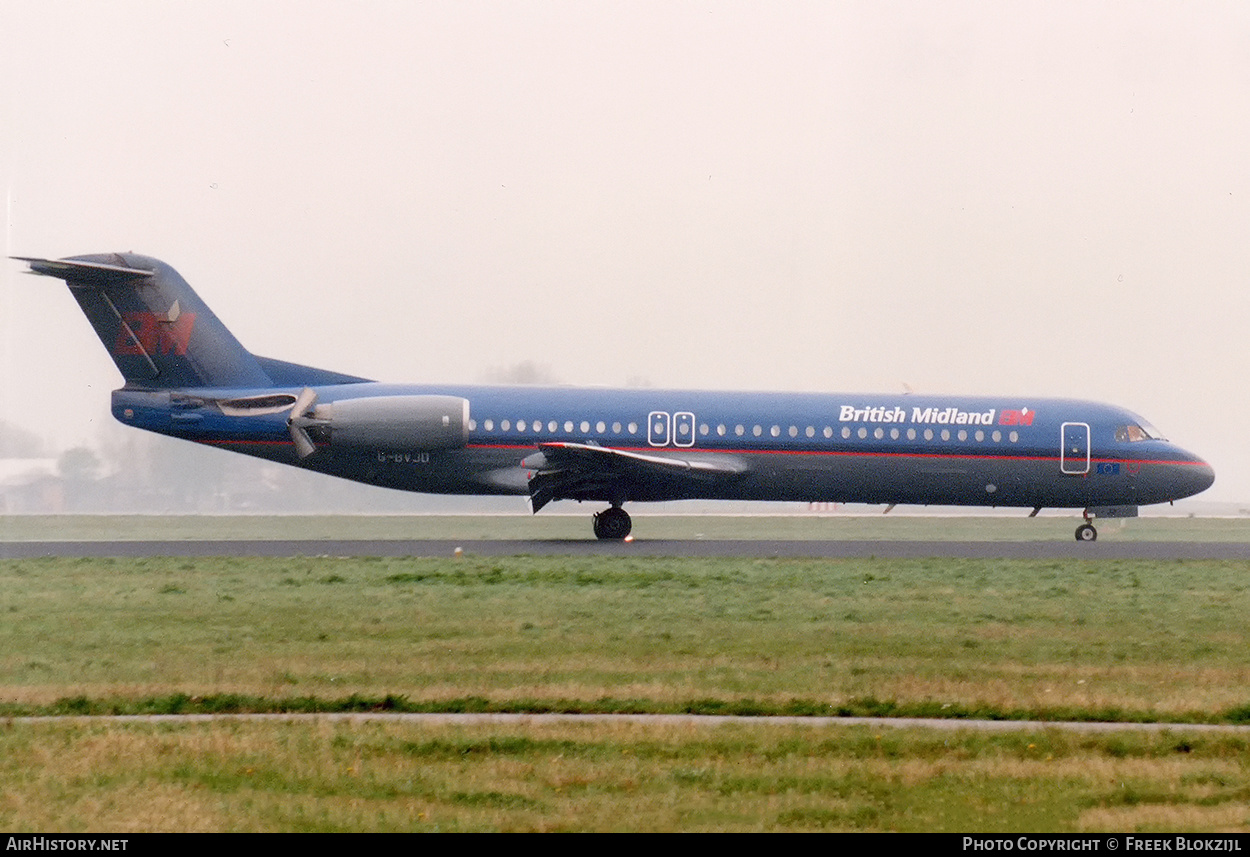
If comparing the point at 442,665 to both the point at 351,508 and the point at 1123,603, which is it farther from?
the point at 351,508

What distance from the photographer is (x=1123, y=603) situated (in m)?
20.9

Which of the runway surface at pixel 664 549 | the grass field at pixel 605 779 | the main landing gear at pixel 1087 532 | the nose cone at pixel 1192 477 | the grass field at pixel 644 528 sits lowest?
the grass field at pixel 644 528

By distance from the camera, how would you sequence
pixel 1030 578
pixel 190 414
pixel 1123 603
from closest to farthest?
pixel 1123 603 < pixel 1030 578 < pixel 190 414

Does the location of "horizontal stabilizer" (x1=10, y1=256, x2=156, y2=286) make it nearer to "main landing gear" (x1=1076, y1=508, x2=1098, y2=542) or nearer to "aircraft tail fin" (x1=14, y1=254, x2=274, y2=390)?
"aircraft tail fin" (x1=14, y1=254, x2=274, y2=390)

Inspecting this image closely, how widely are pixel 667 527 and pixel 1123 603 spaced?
23.4 metres

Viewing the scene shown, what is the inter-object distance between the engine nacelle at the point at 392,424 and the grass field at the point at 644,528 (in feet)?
20.6

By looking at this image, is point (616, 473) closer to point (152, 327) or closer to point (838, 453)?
point (838, 453)

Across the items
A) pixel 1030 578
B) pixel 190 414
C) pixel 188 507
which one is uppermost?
pixel 190 414

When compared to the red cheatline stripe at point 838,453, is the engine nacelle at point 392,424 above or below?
above

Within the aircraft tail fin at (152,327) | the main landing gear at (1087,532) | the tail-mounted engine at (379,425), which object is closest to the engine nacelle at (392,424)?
the tail-mounted engine at (379,425)

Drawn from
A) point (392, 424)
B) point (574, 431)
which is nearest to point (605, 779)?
point (392, 424)

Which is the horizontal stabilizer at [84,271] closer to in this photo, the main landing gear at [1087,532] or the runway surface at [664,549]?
the runway surface at [664,549]

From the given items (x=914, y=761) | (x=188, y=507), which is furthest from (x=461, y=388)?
(x=188, y=507)

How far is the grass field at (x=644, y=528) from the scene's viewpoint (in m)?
40.1
